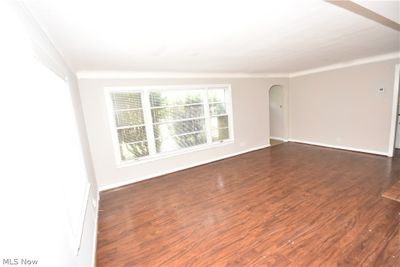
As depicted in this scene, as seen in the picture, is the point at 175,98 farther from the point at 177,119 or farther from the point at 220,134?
the point at 220,134

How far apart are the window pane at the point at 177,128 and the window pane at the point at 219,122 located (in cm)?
32

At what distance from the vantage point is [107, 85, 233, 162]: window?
379 cm

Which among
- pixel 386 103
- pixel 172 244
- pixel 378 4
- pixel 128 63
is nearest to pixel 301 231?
pixel 172 244

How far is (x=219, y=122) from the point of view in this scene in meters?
5.05

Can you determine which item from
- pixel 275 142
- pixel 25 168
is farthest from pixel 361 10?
pixel 275 142

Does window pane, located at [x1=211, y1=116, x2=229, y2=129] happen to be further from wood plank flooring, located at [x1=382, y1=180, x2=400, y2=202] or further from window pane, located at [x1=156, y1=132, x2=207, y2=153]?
wood plank flooring, located at [x1=382, y1=180, x2=400, y2=202]

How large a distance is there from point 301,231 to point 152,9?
2672mm

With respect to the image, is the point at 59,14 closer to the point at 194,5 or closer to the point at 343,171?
the point at 194,5

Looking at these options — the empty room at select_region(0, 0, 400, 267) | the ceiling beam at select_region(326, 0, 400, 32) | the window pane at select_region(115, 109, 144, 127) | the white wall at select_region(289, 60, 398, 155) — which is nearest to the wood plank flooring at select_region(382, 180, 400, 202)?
the empty room at select_region(0, 0, 400, 267)

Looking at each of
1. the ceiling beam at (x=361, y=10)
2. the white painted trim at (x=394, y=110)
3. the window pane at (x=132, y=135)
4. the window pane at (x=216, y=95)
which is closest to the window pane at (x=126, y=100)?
the window pane at (x=132, y=135)

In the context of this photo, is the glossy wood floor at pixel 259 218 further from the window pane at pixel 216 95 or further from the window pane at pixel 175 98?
the window pane at pixel 216 95

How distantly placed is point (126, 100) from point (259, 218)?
10.4 feet

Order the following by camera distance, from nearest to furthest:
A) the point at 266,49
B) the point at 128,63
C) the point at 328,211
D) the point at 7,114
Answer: the point at 7,114 → the point at 328,211 → the point at 266,49 → the point at 128,63

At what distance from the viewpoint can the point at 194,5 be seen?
4.83 feet
